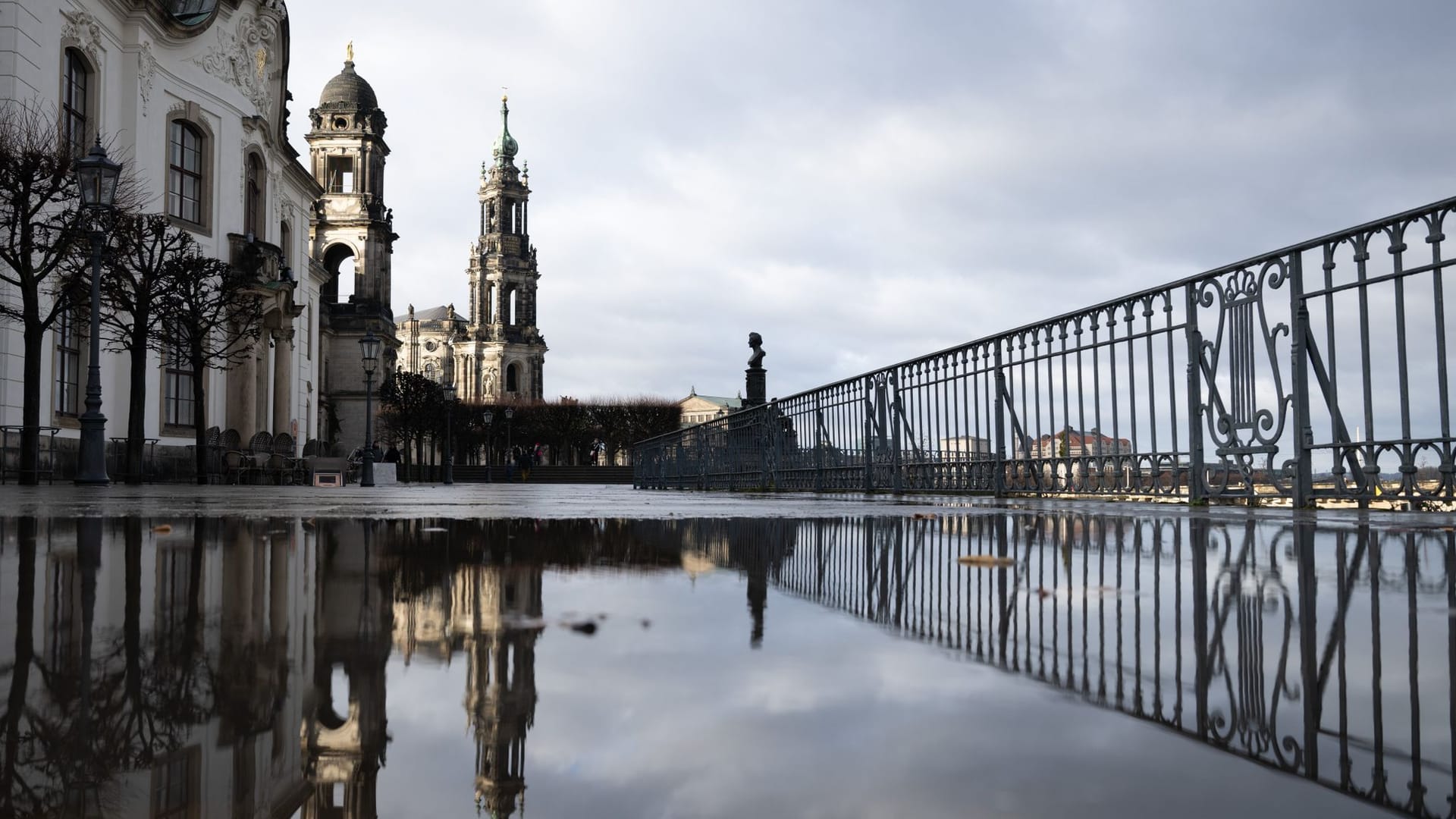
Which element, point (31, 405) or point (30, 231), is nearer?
point (30, 231)

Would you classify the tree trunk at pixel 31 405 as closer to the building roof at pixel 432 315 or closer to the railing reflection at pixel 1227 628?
the railing reflection at pixel 1227 628

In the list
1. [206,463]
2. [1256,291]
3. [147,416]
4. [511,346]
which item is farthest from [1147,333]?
[511,346]

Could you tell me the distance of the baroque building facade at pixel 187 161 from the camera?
18422 mm

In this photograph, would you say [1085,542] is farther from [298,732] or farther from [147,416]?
[147,416]

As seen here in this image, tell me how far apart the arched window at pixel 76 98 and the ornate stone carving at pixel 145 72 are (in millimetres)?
1748

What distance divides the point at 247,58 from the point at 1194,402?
28.5 m

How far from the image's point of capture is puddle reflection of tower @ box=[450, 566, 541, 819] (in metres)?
0.71

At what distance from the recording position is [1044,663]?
116 cm

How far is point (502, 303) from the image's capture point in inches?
3787

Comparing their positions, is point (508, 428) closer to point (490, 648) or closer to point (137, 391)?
point (137, 391)

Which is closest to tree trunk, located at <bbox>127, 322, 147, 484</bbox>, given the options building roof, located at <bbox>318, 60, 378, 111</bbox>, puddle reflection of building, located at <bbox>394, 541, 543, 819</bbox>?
puddle reflection of building, located at <bbox>394, 541, 543, 819</bbox>

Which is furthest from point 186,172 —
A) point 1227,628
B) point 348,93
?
point 348,93

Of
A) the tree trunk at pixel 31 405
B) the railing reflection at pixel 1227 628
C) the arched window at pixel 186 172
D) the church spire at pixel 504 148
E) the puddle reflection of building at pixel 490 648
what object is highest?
the church spire at pixel 504 148

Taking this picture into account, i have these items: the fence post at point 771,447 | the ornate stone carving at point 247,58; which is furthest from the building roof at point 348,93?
the fence post at point 771,447
